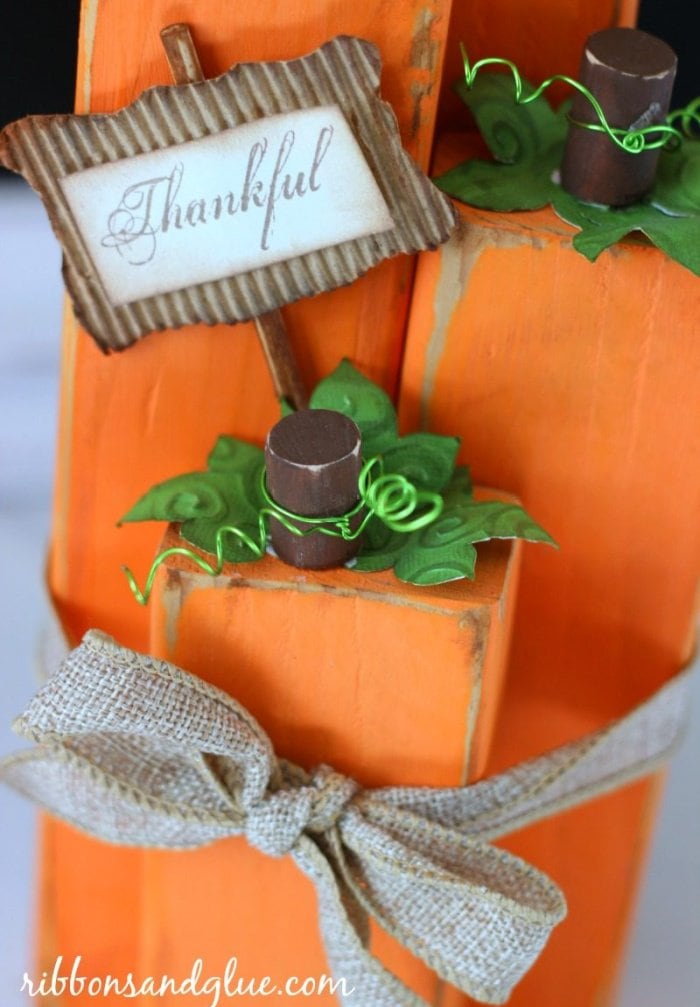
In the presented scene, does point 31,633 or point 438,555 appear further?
point 31,633

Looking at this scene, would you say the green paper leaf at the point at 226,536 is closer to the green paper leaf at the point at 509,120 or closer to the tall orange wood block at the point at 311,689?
the tall orange wood block at the point at 311,689

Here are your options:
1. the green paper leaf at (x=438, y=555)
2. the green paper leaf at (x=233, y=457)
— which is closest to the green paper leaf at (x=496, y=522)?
the green paper leaf at (x=438, y=555)

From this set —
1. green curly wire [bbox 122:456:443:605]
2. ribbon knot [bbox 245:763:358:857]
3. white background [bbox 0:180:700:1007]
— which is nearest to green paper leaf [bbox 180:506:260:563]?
green curly wire [bbox 122:456:443:605]

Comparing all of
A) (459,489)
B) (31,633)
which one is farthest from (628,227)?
(31,633)

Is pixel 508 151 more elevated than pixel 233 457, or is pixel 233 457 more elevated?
pixel 508 151

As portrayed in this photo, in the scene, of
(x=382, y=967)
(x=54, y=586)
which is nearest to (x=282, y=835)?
(x=382, y=967)

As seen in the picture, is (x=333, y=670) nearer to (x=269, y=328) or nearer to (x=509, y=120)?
(x=269, y=328)
